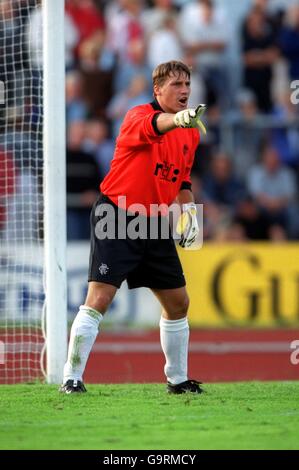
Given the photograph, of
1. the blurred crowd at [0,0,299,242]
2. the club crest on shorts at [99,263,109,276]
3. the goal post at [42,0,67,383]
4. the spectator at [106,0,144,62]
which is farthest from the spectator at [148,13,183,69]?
the club crest on shorts at [99,263,109,276]

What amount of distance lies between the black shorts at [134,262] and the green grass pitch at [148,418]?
890 mm

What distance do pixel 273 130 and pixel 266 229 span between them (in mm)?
1775

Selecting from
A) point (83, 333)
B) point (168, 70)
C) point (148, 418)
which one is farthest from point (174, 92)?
point (148, 418)

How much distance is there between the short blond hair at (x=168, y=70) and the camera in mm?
8359

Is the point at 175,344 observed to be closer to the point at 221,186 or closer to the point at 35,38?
the point at 35,38

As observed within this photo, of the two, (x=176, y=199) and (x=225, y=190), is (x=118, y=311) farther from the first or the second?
(x=176, y=199)

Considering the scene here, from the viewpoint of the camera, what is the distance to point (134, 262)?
856 centimetres

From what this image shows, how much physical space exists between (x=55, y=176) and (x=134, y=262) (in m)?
1.53

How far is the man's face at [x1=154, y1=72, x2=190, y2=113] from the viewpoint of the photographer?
27.4 feet

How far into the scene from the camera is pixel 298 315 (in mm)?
17188

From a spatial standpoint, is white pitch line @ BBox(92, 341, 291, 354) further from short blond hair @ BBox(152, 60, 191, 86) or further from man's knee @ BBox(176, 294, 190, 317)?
short blond hair @ BBox(152, 60, 191, 86)

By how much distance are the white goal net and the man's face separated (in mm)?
2097

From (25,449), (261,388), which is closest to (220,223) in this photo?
(261,388)

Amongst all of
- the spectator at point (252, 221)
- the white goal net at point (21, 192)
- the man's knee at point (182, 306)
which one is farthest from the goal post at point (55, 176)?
the spectator at point (252, 221)
